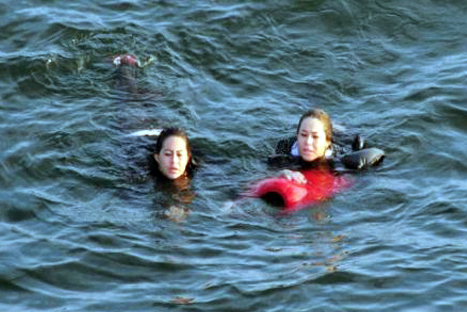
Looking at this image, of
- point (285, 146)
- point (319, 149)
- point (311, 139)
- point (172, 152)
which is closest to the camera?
point (172, 152)

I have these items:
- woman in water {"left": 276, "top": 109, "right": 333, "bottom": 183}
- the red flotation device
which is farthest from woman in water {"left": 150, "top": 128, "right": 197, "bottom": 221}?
woman in water {"left": 276, "top": 109, "right": 333, "bottom": 183}

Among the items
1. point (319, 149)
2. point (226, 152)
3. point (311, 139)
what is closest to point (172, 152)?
point (226, 152)

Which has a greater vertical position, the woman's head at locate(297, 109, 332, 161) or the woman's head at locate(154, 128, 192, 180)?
the woman's head at locate(297, 109, 332, 161)

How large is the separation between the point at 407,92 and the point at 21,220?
543cm

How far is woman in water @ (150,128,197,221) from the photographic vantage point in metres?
11.0

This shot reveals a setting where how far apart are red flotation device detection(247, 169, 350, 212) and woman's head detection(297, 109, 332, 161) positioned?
0.24 meters

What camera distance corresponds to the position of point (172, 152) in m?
11.0

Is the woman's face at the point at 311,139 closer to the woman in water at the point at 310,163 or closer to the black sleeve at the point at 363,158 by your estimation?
the woman in water at the point at 310,163

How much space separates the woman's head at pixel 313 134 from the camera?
11.2 m

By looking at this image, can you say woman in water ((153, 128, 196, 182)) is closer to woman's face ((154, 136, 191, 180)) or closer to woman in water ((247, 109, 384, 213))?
woman's face ((154, 136, 191, 180))

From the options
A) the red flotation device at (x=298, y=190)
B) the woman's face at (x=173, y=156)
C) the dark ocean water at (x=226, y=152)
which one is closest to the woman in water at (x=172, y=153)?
the woman's face at (x=173, y=156)

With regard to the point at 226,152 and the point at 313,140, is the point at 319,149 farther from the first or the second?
the point at 226,152

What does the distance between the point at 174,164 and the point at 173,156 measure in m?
0.09

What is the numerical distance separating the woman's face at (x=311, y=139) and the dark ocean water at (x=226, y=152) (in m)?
0.53
